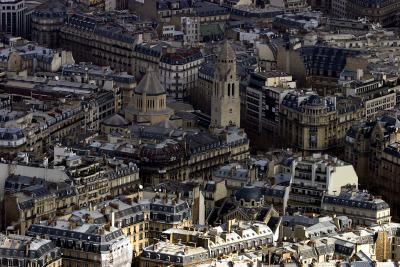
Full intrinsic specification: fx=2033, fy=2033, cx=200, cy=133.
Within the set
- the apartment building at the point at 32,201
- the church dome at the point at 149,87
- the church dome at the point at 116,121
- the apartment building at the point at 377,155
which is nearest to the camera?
the apartment building at the point at 32,201

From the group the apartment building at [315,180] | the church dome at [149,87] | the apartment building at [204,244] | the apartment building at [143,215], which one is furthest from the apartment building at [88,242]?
the church dome at [149,87]

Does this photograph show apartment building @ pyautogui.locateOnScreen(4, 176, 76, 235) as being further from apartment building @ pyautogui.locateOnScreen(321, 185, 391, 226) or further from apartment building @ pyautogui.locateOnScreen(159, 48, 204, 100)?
apartment building @ pyautogui.locateOnScreen(159, 48, 204, 100)

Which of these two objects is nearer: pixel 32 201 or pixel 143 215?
pixel 143 215

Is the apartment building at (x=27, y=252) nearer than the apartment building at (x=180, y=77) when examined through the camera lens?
Yes

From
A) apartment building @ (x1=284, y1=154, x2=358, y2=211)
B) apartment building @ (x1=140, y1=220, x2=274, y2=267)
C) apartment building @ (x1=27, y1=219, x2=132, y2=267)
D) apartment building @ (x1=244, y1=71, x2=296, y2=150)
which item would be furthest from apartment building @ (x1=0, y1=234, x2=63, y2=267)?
apartment building @ (x1=244, y1=71, x2=296, y2=150)

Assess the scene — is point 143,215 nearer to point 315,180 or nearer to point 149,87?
point 315,180

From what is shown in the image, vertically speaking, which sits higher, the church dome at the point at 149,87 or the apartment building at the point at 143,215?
the church dome at the point at 149,87

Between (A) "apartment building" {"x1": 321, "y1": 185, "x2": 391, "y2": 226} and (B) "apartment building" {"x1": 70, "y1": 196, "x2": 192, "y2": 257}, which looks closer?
(B) "apartment building" {"x1": 70, "y1": 196, "x2": 192, "y2": 257}

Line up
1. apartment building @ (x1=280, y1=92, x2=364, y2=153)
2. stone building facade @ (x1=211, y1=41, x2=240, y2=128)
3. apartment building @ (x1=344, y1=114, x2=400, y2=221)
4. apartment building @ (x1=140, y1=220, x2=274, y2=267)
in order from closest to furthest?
1. apartment building @ (x1=140, y1=220, x2=274, y2=267)
2. apartment building @ (x1=344, y1=114, x2=400, y2=221)
3. apartment building @ (x1=280, y1=92, x2=364, y2=153)
4. stone building facade @ (x1=211, y1=41, x2=240, y2=128)

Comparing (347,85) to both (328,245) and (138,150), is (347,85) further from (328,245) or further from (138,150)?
(328,245)

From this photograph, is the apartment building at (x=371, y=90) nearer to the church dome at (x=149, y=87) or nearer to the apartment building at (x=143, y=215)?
the church dome at (x=149, y=87)

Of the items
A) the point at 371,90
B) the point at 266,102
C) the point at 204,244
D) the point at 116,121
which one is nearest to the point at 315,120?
the point at 266,102

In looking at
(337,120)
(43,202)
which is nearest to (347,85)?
(337,120)
